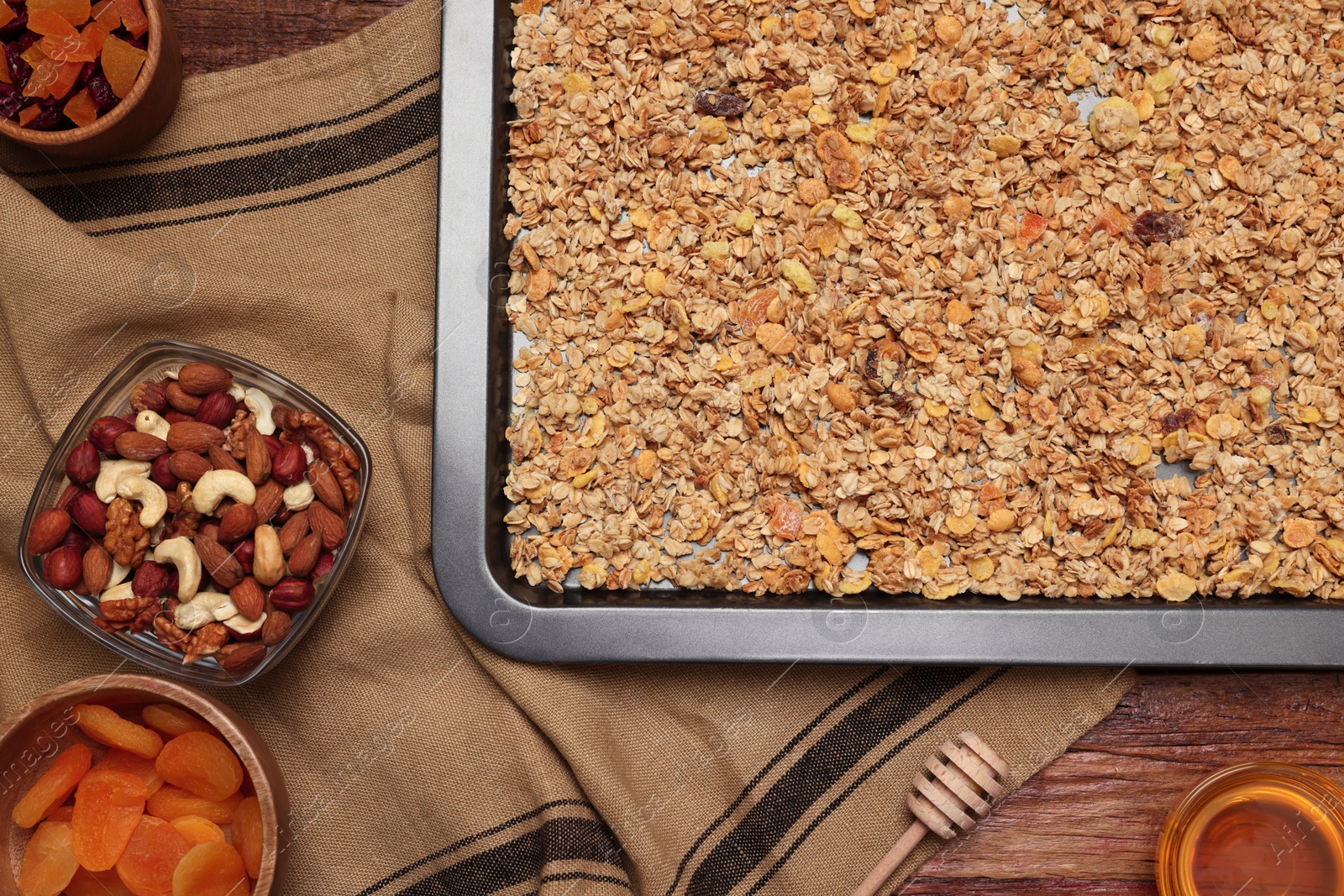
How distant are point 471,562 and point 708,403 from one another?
0.88ft

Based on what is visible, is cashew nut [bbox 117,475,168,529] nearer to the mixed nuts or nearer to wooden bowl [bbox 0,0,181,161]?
the mixed nuts

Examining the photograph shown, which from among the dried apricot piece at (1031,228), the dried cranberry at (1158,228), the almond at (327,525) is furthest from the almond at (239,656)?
the dried cranberry at (1158,228)

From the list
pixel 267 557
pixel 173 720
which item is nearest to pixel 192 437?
pixel 267 557

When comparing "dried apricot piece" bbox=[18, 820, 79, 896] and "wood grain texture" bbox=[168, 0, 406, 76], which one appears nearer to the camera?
"dried apricot piece" bbox=[18, 820, 79, 896]

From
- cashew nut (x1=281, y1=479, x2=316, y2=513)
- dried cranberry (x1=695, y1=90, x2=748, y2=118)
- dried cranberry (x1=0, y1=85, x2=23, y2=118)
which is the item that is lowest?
cashew nut (x1=281, y1=479, x2=316, y2=513)

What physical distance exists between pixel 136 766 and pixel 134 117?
0.62m

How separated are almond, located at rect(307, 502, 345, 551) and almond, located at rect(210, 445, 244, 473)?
75 mm

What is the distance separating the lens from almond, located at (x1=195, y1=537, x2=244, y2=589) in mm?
893

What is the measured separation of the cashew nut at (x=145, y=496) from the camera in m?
0.89

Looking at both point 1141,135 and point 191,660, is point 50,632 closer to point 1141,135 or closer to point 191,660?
point 191,660

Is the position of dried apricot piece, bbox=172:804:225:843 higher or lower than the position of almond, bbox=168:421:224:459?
lower

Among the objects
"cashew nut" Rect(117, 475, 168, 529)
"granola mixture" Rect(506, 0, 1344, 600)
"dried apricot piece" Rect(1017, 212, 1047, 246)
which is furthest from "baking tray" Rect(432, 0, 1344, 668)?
"dried apricot piece" Rect(1017, 212, 1047, 246)

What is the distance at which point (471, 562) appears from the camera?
92 centimetres

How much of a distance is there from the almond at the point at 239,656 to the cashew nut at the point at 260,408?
0.65ft
